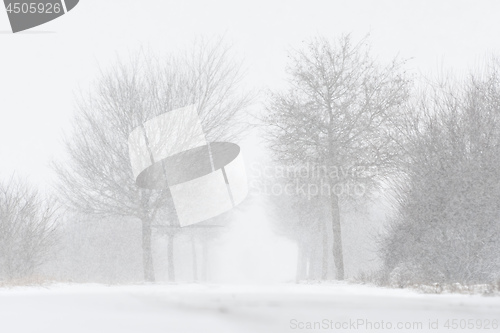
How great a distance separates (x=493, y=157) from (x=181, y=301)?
934cm

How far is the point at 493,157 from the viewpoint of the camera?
38.5ft

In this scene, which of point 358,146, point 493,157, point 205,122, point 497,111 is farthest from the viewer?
point 358,146

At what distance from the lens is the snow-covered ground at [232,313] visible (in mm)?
4230

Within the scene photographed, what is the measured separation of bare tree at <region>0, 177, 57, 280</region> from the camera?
54.0 ft

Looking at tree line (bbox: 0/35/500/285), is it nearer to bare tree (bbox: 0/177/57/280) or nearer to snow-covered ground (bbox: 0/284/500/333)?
bare tree (bbox: 0/177/57/280)

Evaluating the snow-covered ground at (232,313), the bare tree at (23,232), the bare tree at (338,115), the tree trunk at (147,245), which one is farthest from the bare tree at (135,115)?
the snow-covered ground at (232,313)

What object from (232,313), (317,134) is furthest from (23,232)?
(232,313)

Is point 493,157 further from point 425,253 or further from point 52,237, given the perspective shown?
point 52,237

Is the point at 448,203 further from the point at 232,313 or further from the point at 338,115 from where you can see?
the point at 232,313

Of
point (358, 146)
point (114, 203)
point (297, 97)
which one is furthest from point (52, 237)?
point (358, 146)

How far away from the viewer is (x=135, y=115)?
15875mm

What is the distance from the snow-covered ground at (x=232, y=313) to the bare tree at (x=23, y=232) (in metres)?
12.6

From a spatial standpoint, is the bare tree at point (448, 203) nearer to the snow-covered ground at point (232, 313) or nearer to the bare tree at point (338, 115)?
the bare tree at point (338, 115)

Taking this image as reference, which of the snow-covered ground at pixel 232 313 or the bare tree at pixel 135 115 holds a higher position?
the bare tree at pixel 135 115
